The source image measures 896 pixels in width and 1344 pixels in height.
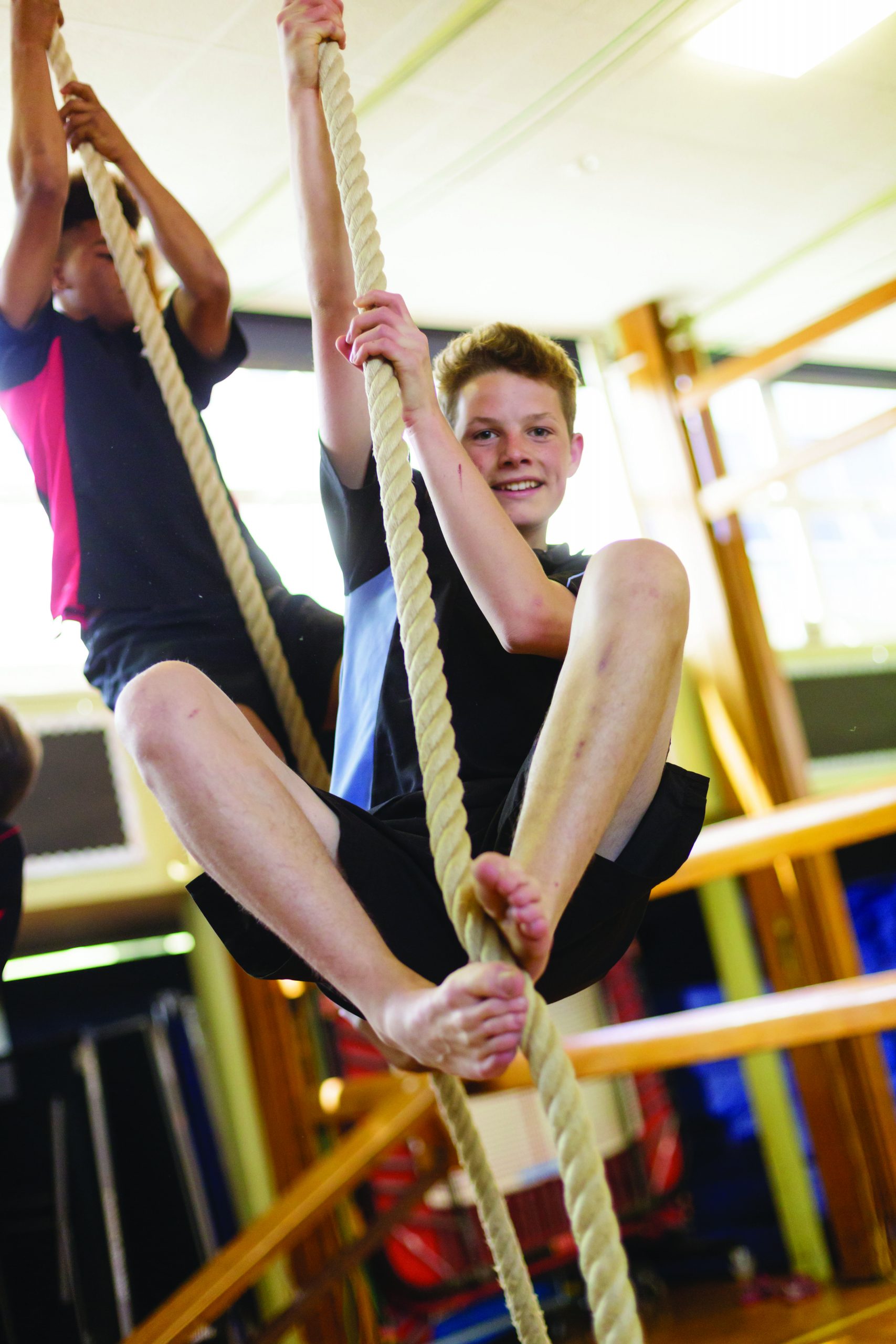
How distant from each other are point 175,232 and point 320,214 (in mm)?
161

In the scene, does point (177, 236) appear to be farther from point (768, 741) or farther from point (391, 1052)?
point (768, 741)

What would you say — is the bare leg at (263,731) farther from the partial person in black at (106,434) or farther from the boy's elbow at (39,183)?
the boy's elbow at (39,183)

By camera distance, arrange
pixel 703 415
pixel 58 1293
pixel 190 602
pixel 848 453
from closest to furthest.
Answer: pixel 190 602 → pixel 703 415 → pixel 848 453 → pixel 58 1293

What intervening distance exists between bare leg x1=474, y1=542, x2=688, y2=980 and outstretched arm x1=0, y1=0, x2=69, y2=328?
0.48 meters

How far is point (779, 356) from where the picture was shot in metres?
1.06

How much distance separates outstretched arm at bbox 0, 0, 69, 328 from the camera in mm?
888

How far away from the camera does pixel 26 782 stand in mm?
1172

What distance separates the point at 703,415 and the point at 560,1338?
1.73 meters

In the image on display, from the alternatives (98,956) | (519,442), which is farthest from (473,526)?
(98,956)

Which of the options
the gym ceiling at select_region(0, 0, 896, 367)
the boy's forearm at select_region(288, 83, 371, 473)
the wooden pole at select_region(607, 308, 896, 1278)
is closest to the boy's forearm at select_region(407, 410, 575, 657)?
the boy's forearm at select_region(288, 83, 371, 473)

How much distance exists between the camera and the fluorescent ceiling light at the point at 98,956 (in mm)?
2199

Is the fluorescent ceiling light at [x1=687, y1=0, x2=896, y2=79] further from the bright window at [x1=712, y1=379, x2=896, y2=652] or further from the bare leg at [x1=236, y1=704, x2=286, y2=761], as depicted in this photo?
the bare leg at [x1=236, y1=704, x2=286, y2=761]

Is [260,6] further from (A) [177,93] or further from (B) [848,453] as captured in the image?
(B) [848,453]

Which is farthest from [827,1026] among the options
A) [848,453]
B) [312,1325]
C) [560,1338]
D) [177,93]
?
[177,93]
